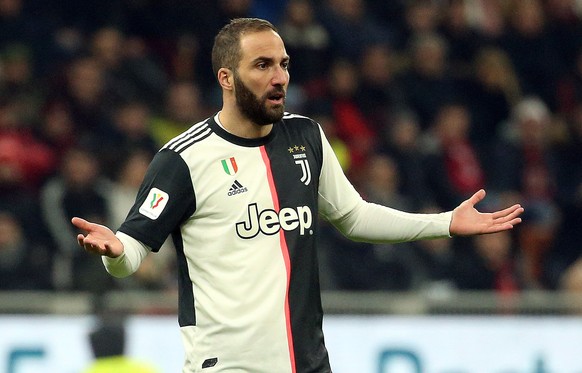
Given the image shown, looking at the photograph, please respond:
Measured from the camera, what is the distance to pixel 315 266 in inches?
198

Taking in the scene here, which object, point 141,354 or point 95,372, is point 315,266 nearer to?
point 95,372

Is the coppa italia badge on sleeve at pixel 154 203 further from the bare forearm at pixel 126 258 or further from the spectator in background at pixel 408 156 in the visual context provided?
the spectator in background at pixel 408 156

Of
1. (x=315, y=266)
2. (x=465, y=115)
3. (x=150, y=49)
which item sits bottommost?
(x=315, y=266)

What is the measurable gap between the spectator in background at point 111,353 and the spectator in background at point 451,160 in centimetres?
593

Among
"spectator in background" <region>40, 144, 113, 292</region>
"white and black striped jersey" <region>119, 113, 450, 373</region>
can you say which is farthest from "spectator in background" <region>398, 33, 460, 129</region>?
"white and black striped jersey" <region>119, 113, 450, 373</region>

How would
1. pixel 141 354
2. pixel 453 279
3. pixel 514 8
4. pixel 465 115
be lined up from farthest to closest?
pixel 514 8
pixel 465 115
pixel 453 279
pixel 141 354

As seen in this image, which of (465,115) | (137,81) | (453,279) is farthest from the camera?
(465,115)

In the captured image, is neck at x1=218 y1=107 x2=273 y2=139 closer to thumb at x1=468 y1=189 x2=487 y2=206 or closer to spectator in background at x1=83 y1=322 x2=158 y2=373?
thumb at x1=468 y1=189 x2=487 y2=206

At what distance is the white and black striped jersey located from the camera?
193 inches

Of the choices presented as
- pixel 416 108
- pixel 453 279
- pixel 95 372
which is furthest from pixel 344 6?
pixel 95 372

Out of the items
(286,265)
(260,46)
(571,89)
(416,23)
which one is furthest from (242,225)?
(571,89)

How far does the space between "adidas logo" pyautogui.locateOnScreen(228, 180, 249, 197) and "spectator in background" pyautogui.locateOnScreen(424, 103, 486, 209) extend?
20.8 feet

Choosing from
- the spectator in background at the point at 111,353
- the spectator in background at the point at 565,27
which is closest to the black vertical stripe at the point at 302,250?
the spectator in background at the point at 111,353

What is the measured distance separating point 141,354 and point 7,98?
8.70ft
